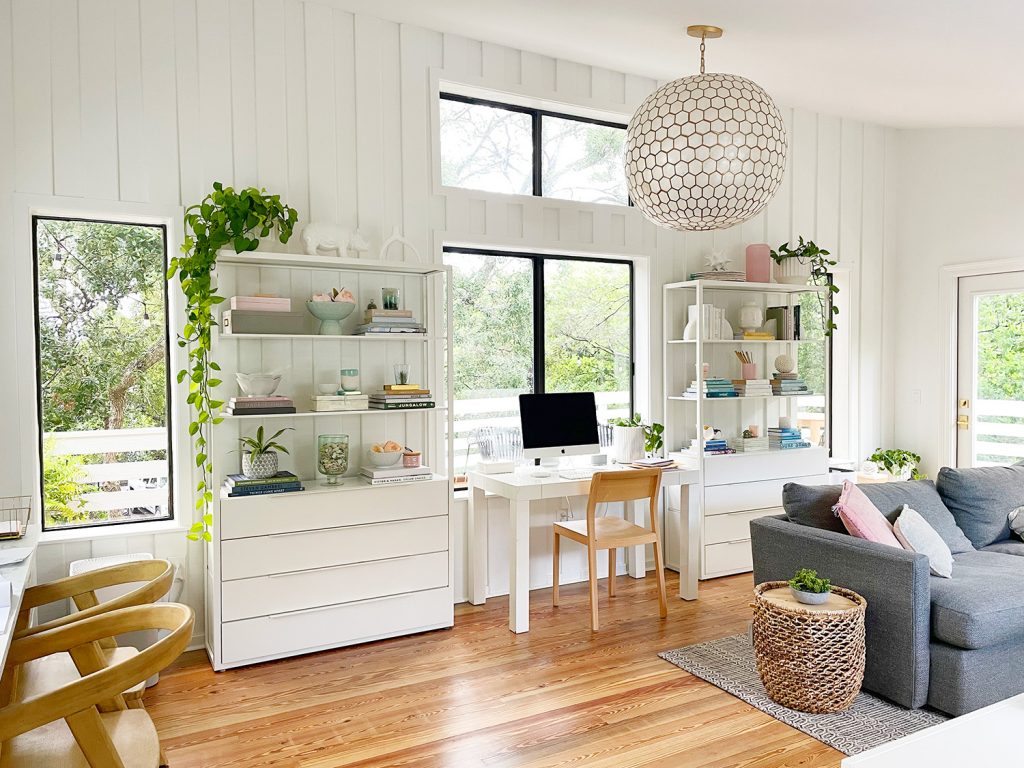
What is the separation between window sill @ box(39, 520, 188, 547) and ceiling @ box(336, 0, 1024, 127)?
2.64m

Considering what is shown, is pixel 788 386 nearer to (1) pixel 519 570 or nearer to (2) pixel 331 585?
(1) pixel 519 570

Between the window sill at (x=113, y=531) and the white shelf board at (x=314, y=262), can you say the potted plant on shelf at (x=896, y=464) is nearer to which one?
the white shelf board at (x=314, y=262)

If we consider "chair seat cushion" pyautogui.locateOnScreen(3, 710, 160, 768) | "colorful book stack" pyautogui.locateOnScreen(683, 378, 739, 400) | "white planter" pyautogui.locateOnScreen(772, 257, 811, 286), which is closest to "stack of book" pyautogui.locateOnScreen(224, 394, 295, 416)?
"chair seat cushion" pyautogui.locateOnScreen(3, 710, 160, 768)

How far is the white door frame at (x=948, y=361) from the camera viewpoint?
18.1 ft

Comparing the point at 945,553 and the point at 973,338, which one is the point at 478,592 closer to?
the point at 945,553

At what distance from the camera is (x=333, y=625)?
11.8 feet

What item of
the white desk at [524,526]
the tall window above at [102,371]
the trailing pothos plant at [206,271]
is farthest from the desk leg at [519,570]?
the tall window above at [102,371]

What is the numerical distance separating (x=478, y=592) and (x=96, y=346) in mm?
2251

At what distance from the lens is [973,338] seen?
5449 millimetres

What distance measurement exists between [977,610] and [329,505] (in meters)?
2.60

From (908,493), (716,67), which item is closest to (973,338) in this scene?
(908,493)

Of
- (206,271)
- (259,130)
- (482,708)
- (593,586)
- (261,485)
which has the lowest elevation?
(482,708)

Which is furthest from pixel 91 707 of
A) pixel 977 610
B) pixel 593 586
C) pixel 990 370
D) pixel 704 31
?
pixel 990 370

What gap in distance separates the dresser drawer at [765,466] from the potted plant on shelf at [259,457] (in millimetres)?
2437
